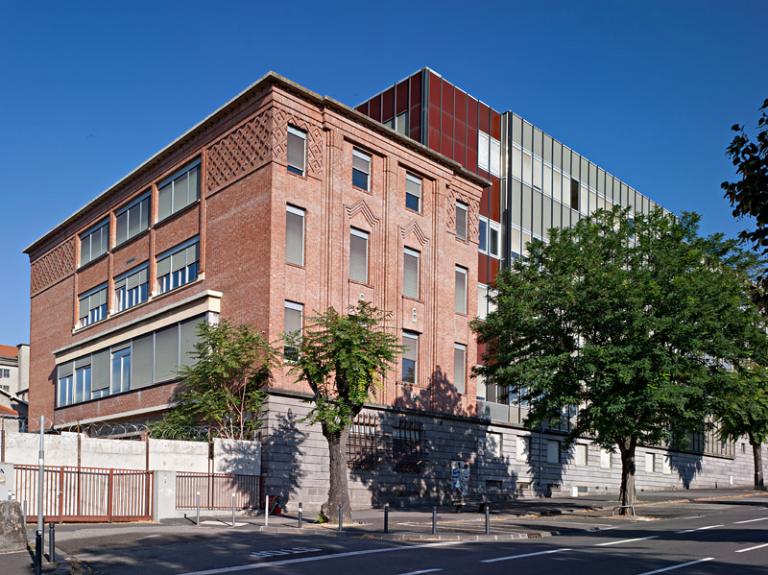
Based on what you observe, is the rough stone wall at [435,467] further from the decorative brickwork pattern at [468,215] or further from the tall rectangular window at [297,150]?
the decorative brickwork pattern at [468,215]

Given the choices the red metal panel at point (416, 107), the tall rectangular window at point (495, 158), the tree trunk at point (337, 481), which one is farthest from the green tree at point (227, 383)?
the tall rectangular window at point (495, 158)

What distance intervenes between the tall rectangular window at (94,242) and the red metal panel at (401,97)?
17.0 meters

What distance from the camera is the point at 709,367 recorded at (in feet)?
109

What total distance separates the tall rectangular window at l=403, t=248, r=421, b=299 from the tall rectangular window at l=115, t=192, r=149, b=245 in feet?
43.5

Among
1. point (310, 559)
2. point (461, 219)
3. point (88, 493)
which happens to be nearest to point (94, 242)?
point (461, 219)

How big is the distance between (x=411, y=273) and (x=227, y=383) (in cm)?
1124

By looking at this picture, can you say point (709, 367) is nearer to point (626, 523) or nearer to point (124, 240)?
point (626, 523)

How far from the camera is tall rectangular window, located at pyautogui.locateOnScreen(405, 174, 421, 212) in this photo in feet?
133

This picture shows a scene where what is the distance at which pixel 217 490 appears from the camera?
2972 cm

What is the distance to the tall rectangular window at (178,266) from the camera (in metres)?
38.2

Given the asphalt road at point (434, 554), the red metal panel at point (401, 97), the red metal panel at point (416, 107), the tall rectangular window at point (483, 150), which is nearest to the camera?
the asphalt road at point (434, 554)

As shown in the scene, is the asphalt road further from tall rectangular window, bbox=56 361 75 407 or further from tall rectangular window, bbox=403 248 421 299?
tall rectangular window, bbox=56 361 75 407

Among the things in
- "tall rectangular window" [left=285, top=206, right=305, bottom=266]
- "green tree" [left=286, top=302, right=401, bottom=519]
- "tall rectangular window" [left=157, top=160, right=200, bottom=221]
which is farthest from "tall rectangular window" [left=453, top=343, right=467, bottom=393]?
"tall rectangular window" [left=157, top=160, right=200, bottom=221]

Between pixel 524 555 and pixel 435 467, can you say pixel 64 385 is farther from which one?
pixel 524 555
